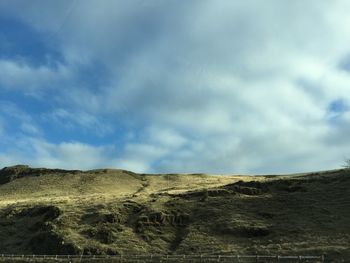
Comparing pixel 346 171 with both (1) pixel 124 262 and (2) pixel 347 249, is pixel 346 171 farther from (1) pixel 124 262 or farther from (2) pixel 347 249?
(1) pixel 124 262

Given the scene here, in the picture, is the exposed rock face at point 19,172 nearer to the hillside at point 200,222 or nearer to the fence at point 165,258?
the hillside at point 200,222

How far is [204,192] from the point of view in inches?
2953

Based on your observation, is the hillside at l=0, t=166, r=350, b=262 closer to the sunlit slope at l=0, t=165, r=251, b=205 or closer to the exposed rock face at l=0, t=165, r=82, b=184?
the sunlit slope at l=0, t=165, r=251, b=205

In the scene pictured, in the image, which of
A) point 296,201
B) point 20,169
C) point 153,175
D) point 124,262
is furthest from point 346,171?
point 20,169

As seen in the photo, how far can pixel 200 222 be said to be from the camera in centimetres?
6381

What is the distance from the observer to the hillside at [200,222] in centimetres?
5540

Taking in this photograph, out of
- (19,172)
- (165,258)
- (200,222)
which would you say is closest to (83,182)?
(19,172)

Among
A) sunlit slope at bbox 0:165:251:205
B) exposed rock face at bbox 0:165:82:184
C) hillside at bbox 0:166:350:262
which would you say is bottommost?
hillside at bbox 0:166:350:262

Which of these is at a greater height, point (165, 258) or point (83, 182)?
point (83, 182)

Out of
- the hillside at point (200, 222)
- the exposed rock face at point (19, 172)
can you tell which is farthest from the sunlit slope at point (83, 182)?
the hillside at point (200, 222)

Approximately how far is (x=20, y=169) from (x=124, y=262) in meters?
91.3

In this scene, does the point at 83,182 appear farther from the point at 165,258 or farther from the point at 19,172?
the point at 165,258

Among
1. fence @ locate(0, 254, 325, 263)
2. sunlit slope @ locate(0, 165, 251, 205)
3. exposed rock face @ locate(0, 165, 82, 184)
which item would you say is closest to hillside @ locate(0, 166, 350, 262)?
fence @ locate(0, 254, 325, 263)

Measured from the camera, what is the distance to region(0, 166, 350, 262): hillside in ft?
182
